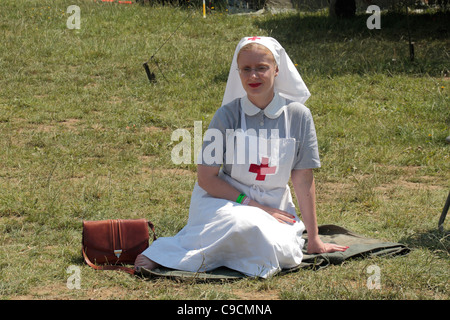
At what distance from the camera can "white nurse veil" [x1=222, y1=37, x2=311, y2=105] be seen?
4.18m

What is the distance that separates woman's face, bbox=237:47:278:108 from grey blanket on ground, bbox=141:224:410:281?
3.72 feet

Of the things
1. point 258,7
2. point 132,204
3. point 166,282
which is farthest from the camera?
point 258,7

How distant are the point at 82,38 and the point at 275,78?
25.5 feet

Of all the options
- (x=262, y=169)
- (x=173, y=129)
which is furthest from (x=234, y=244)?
(x=173, y=129)

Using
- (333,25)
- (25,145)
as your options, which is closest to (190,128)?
(25,145)

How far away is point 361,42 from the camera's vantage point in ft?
37.5

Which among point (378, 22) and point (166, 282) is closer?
point (166, 282)

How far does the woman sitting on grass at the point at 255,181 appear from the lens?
4070 mm

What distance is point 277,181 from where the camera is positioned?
4.29m

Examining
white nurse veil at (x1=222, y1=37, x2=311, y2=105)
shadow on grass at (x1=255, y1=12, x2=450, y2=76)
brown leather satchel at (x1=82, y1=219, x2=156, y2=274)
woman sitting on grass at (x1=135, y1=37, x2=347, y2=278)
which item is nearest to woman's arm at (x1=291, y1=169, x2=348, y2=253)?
woman sitting on grass at (x1=135, y1=37, x2=347, y2=278)

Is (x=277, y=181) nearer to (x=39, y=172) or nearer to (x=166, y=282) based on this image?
(x=166, y=282)

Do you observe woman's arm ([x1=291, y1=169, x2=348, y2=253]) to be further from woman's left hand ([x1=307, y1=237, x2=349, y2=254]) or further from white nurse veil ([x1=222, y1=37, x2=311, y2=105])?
white nurse veil ([x1=222, y1=37, x2=311, y2=105])

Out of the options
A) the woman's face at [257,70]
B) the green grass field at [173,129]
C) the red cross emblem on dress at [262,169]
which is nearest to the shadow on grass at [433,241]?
the green grass field at [173,129]
